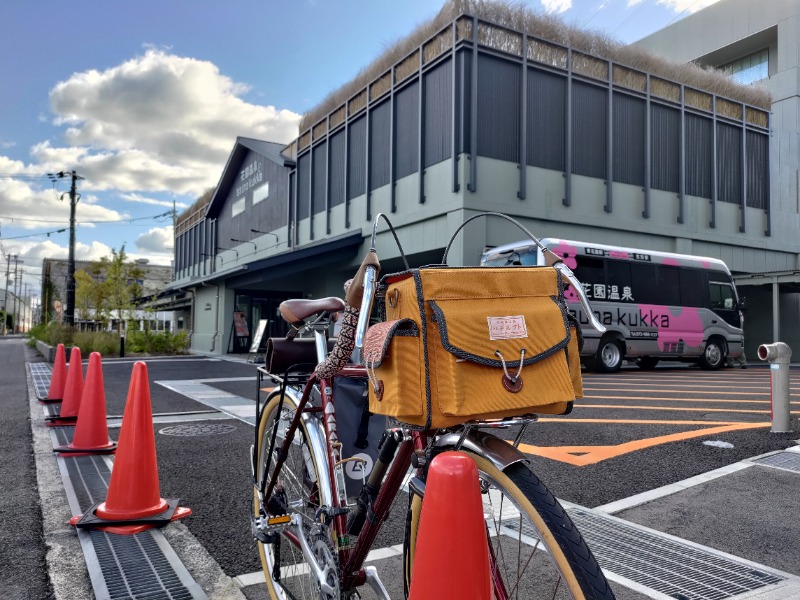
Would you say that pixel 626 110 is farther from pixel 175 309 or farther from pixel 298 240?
pixel 175 309

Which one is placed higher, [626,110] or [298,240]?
[626,110]

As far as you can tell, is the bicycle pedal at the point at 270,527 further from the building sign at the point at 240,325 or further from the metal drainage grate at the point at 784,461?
the building sign at the point at 240,325

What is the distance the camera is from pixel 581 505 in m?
3.92

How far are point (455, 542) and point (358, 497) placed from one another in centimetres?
94

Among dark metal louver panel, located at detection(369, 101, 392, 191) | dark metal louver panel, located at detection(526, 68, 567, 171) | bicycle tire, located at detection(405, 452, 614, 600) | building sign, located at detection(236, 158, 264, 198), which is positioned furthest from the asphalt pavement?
building sign, located at detection(236, 158, 264, 198)

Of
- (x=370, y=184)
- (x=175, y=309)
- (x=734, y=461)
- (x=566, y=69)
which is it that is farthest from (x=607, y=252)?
(x=175, y=309)

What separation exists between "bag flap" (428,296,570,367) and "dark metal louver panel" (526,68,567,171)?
54.3ft

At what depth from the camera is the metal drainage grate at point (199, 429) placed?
6520mm

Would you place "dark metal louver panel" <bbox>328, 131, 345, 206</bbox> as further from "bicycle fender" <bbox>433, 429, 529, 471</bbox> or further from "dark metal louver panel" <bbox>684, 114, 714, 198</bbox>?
"bicycle fender" <bbox>433, 429, 529, 471</bbox>

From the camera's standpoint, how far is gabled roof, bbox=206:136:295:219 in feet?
90.8

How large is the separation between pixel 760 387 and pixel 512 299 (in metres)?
11.5

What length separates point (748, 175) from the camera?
22141mm

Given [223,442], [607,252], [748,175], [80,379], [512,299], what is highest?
[748,175]

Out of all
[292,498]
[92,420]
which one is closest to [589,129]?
[92,420]
